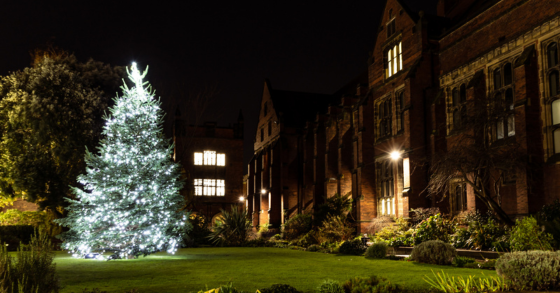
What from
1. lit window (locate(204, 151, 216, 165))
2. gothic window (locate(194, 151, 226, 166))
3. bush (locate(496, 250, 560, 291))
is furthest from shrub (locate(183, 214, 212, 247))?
bush (locate(496, 250, 560, 291))

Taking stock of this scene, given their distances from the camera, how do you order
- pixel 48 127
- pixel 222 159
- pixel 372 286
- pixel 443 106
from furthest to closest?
1. pixel 222 159
2. pixel 48 127
3. pixel 443 106
4. pixel 372 286

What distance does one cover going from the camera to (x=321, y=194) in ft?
117

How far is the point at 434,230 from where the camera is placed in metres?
18.6

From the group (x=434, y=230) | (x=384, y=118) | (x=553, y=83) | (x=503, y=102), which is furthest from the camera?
(x=384, y=118)

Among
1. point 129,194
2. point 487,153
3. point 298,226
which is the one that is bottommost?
point 298,226

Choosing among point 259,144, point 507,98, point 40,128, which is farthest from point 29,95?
point 507,98

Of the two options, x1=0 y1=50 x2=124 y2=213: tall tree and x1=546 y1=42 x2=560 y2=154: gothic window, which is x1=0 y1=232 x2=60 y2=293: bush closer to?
x1=546 y1=42 x2=560 y2=154: gothic window

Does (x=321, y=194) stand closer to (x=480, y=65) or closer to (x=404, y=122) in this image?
(x=404, y=122)

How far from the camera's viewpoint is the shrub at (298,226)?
31812mm

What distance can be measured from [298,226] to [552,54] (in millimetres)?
19768

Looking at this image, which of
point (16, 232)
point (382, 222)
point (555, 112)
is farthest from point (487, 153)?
point (16, 232)

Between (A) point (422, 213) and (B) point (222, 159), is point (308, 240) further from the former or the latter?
(B) point (222, 159)

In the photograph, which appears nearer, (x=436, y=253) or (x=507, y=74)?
(x=436, y=253)

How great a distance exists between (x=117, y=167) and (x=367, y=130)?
1550 cm
